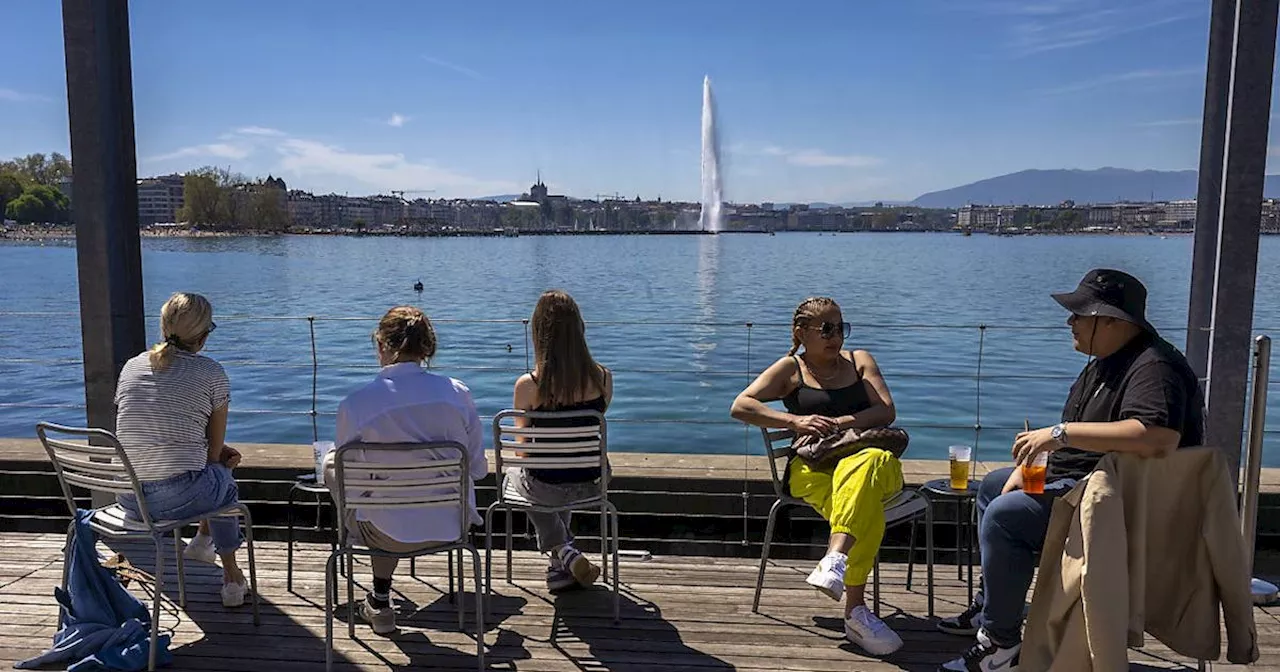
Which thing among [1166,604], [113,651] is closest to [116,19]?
[113,651]

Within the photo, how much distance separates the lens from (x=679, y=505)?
15.9 feet

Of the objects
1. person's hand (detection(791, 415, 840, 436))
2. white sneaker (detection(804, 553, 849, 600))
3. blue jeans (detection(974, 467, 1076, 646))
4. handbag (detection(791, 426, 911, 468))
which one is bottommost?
white sneaker (detection(804, 553, 849, 600))

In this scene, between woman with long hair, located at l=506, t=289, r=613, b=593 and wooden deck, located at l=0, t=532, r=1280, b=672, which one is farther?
woman with long hair, located at l=506, t=289, r=613, b=593

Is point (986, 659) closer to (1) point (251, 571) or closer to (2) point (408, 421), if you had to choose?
(2) point (408, 421)

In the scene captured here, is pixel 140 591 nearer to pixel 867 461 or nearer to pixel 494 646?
pixel 494 646

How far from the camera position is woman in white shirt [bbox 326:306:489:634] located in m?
2.96

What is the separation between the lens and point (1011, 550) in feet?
8.96

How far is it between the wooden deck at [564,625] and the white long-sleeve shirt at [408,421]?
0.45 metres

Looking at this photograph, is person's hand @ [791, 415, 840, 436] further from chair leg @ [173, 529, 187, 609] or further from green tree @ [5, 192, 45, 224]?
green tree @ [5, 192, 45, 224]

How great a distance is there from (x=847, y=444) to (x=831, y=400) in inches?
8.8

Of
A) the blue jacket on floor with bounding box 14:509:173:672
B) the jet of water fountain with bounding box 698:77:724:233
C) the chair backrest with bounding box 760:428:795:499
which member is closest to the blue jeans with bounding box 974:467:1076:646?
the chair backrest with bounding box 760:428:795:499

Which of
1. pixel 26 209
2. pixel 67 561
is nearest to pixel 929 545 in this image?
pixel 67 561

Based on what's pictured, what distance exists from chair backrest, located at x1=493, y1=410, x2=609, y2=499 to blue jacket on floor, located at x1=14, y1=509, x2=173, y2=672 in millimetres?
1207

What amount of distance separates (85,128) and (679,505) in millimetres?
3094
